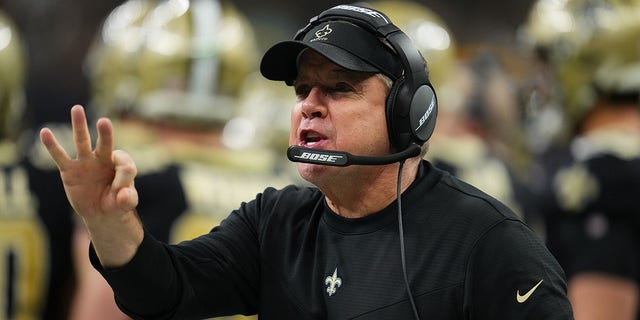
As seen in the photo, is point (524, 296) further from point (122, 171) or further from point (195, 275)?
point (122, 171)

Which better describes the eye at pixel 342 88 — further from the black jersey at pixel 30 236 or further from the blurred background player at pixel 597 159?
the black jersey at pixel 30 236

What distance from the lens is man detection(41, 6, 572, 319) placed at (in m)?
2.10

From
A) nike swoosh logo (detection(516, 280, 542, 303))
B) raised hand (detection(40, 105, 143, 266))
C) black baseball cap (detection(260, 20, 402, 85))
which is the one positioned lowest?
nike swoosh logo (detection(516, 280, 542, 303))

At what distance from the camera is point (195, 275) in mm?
2322

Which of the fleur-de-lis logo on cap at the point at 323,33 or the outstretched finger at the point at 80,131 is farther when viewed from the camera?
the fleur-de-lis logo on cap at the point at 323,33

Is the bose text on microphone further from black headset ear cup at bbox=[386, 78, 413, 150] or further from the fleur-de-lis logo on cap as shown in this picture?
the fleur-de-lis logo on cap

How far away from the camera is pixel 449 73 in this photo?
538cm

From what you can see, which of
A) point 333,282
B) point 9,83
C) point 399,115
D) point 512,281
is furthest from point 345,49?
point 9,83

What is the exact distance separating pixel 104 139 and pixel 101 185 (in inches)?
4.1

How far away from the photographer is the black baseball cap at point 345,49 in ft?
7.41

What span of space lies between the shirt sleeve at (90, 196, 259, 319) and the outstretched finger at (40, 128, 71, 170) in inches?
8.5

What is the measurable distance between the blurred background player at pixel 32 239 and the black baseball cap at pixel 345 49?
7.26 feet

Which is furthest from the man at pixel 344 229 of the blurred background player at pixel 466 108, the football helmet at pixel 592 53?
the blurred background player at pixel 466 108

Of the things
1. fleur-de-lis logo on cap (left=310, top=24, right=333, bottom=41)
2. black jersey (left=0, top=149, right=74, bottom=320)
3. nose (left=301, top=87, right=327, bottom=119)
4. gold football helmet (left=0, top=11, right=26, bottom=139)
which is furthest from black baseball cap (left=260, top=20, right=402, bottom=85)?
gold football helmet (left=0, top=11, right=26, bottom=139)
